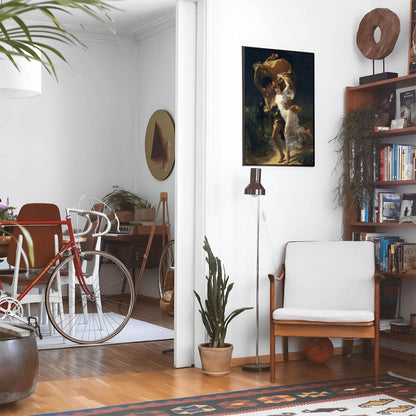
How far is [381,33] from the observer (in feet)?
15.5

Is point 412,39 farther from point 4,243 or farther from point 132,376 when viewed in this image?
point 4,243

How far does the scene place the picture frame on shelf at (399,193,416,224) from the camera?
4613mm

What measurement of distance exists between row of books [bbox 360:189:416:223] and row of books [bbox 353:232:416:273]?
0.40 ft

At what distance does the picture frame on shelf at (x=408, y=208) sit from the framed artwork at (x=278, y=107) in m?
0.67

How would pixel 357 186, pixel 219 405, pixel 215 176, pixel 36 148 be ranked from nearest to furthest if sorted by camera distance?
1. pixel 219 405
2. pixel 215 176
3. pixel 357 186
4. pixel 36 148

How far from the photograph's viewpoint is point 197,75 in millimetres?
4469

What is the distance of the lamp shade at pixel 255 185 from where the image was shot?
424 centimetres

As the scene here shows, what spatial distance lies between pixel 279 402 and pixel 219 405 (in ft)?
1.03

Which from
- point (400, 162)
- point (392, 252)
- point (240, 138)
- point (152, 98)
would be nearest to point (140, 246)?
point (152, 98)

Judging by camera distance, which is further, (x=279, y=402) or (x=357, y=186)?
(x=357, y=186)

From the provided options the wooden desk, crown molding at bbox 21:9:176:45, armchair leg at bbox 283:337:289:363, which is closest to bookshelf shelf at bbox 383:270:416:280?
armchair leg at bbox 283:337:289:363

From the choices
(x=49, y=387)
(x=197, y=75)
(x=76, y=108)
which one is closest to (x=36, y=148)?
(x=76, y=108)

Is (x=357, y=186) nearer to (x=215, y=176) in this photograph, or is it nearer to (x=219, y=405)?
(x=215, y=176)

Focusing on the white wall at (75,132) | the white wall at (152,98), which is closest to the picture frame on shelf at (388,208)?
the white wall at (152,98)
